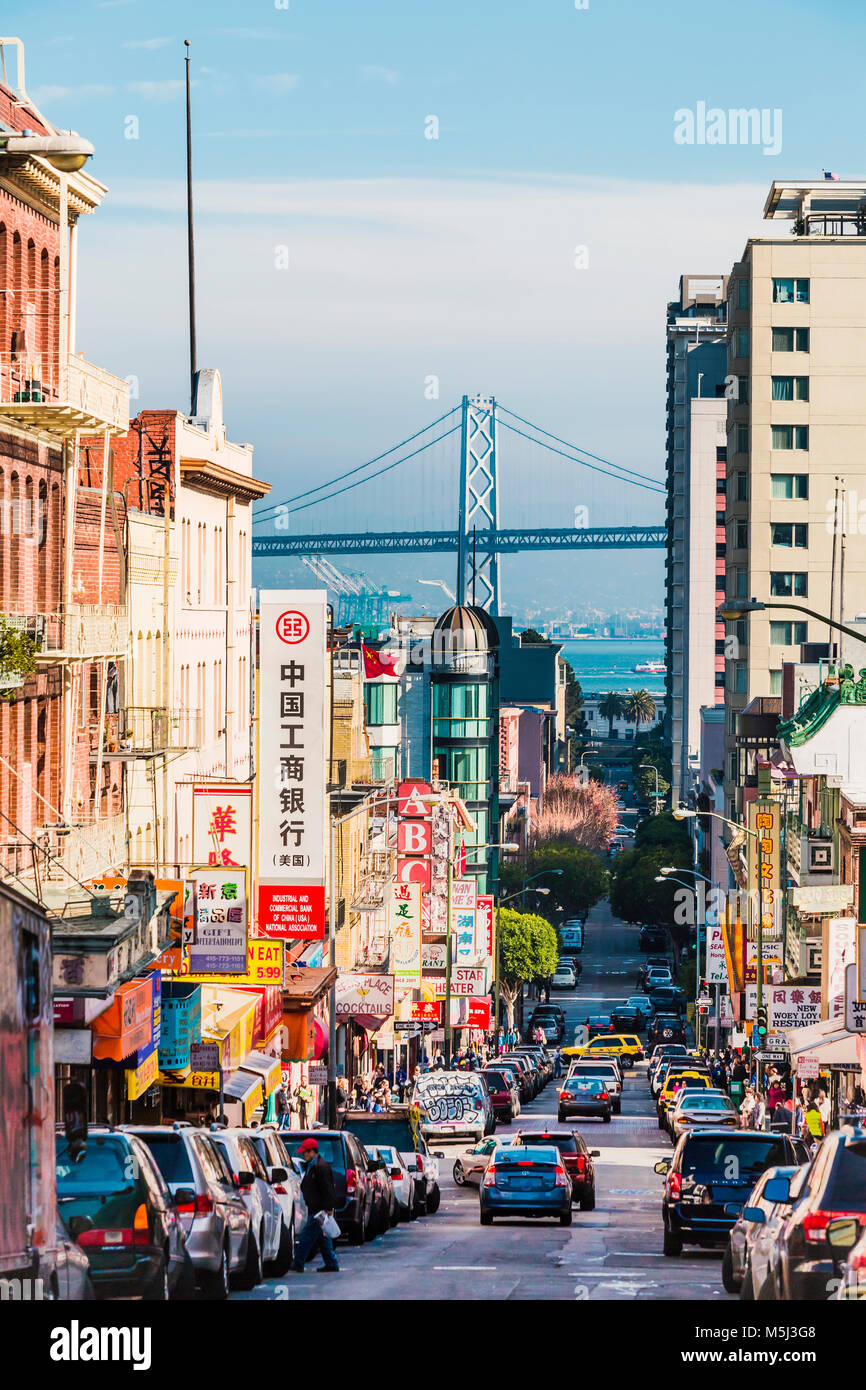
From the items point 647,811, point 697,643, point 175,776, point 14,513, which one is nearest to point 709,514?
point 697,643

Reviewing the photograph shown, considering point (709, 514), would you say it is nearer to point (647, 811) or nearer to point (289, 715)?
point (647, 811)

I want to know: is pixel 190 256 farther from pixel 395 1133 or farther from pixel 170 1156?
pixel 170 1156

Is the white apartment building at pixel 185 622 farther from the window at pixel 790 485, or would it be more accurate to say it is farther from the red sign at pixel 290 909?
the window at pixel 790 485

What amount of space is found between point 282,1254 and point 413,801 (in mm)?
48727

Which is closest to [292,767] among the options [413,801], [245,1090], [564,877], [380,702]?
[245,1090]

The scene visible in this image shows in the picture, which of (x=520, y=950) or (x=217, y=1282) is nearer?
(x=217, y=1282)

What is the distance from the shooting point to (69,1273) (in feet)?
40.2

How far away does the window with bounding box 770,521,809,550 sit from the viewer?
10362 centimetres

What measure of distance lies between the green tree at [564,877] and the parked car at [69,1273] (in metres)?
120

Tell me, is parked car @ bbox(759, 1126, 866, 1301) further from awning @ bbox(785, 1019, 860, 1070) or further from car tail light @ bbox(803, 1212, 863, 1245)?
awning @ bbox(785, 1019, 860, 1070)

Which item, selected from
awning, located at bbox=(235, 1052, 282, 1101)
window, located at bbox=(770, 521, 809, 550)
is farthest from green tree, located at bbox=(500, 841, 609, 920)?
awning, located at bbox=(235, 1052, 282, 1101)

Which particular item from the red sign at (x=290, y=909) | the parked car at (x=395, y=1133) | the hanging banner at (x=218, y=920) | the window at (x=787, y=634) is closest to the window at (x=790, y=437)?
the window at (x=787, y=634)

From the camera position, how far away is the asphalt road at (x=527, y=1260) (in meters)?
19.1

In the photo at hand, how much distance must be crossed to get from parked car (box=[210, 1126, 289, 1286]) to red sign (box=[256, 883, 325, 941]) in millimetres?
19091
